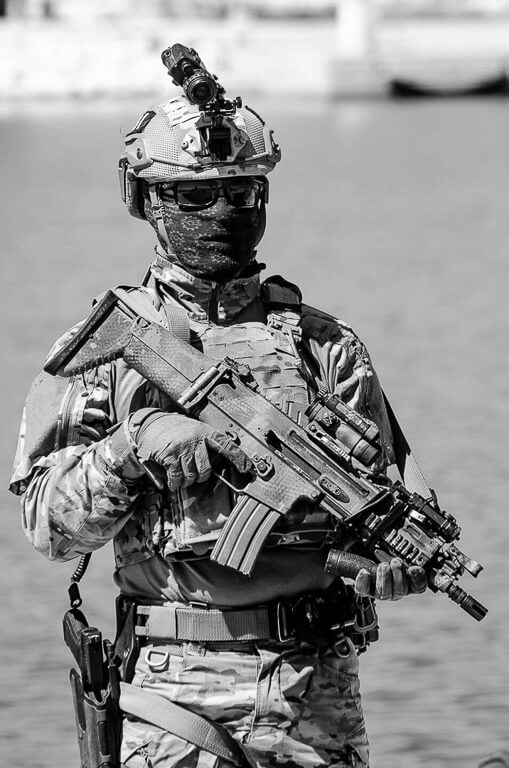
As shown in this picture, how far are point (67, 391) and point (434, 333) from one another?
14.2 meters

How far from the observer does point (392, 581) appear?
3914 millimetres

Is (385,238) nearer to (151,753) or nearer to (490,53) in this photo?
(151,753)

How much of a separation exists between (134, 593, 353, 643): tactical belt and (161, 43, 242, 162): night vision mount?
3.51ft

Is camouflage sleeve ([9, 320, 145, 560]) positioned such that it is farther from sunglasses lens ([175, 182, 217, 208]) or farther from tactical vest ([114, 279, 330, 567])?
sunglasses lens ([175, 182, 217, 208])

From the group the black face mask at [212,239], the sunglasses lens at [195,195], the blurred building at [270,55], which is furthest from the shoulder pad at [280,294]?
the blurred building at [270,55]

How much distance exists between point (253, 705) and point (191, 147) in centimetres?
132

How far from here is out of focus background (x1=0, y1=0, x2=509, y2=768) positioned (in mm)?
8227

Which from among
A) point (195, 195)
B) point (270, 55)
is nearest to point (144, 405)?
point (195, 195)

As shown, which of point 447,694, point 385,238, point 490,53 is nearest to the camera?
point 447,694

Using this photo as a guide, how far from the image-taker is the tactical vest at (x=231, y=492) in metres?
4.07

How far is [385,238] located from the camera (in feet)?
89.5

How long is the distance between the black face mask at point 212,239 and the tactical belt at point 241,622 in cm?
80

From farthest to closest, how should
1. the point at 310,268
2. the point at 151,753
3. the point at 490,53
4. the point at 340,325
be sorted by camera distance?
the point at 490,53
the point at 310,268
the point at 340,325
the point at 151,753

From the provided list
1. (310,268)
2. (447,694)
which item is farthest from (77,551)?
(310,268)
